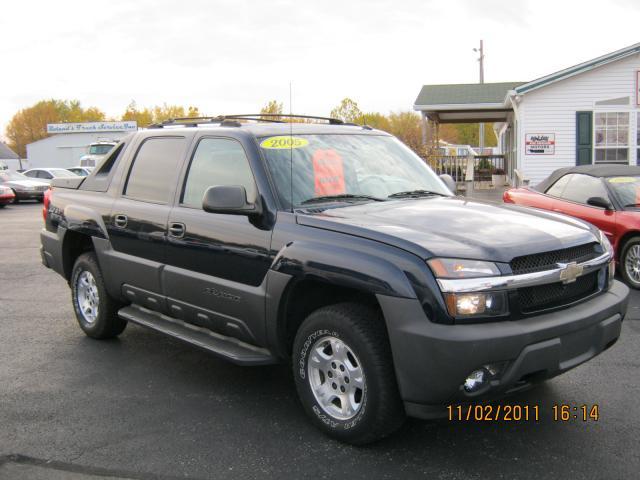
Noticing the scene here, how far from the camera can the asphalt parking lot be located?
3.60 m

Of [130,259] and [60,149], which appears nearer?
[130,259]

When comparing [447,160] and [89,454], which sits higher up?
[447,160]

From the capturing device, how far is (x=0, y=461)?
3785mm

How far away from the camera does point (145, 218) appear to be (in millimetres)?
5188

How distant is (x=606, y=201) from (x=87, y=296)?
20.4 feet

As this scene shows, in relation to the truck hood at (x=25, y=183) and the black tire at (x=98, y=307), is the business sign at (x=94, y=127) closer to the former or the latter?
the truck hood at (x=25, y=183)

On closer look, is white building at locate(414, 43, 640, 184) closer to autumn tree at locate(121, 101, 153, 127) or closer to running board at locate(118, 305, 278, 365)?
running board at locate(118, 305, 278, 365)

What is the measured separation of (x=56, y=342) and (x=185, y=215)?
2287 millimetres

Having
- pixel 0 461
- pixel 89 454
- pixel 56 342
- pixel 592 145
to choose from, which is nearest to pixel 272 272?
pixel 89 454

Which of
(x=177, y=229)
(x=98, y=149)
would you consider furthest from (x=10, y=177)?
(x=177, y=229)

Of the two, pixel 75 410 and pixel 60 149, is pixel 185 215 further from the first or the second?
pixel 60 149

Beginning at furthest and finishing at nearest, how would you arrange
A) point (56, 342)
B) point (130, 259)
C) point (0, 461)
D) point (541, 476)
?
point (56, 342)
point (130, 259)
point (0, 461)
point (541, 476)

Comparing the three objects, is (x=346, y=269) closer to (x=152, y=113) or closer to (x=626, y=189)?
(x=626, y=189)

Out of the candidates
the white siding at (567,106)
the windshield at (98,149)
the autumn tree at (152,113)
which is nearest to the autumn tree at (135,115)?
the autumn tree at (152,113)
